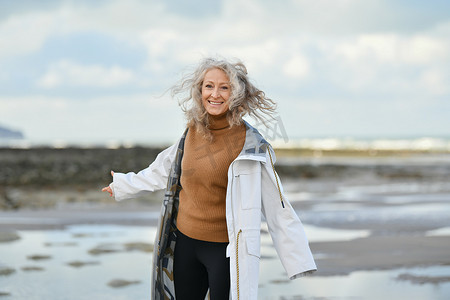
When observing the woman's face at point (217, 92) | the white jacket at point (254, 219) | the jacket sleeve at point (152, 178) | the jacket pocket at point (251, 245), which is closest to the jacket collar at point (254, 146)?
the white jacket at point (254, 219)

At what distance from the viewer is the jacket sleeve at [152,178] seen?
3627 mm

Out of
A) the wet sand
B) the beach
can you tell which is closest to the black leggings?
the beach

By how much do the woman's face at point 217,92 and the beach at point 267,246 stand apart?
2.85 m

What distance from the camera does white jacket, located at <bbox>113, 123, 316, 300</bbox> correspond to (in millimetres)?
3066

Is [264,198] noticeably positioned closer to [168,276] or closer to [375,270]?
[168,276]

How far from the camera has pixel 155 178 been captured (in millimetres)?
3654

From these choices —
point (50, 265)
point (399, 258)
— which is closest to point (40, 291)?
point (50, 265)

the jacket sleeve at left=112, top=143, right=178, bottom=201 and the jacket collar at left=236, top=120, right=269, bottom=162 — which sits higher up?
the jacket collar at left=236, top=120, right=269, bottom=162

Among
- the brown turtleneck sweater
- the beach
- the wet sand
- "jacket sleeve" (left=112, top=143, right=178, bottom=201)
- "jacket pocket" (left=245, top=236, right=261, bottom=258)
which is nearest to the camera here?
"jacket pocket" (left=245, top=236, right=261, bottom=258)

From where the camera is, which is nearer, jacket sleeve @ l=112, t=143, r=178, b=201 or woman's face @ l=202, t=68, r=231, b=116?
woman's face @ l=202, t=68, r=231, b=116

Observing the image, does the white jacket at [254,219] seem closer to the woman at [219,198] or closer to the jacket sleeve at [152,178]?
the woman at [219,198]

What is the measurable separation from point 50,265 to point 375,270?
3.92 metres

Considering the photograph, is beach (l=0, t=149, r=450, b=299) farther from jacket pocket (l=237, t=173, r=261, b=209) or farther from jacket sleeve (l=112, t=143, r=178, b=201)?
jacket pocket (l=237, t=173, r=261, b=209)

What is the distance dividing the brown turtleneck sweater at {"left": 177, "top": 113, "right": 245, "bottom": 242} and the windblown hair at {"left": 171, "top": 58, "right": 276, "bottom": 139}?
0.07m
